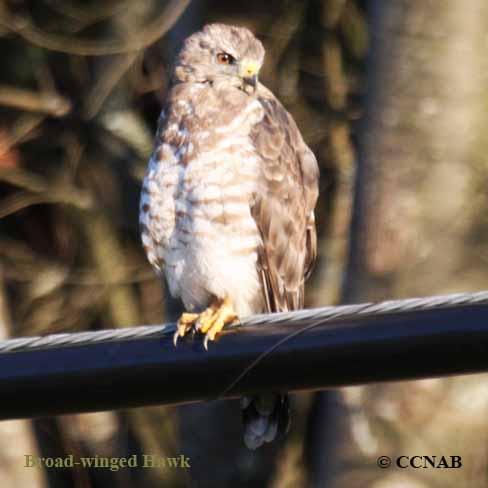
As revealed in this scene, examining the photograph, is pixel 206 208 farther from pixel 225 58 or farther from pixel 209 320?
pixel 225 58

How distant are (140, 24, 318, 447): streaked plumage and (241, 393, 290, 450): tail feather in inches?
0.4

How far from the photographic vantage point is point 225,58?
4148 mm

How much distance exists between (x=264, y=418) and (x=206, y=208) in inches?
28.5

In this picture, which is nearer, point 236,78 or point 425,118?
point 236,78

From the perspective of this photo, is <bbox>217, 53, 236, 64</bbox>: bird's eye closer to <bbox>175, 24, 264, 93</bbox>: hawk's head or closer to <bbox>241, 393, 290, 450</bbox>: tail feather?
<bbox>175, 24, 264, 93</bbox>: hawk's head

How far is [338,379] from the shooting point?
2.41 meters

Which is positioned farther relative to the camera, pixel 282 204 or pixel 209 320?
pixel 282 204

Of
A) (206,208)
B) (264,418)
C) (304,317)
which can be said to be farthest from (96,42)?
(304,317)

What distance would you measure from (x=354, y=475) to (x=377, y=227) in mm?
1050

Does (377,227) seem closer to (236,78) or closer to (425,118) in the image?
(425,118)

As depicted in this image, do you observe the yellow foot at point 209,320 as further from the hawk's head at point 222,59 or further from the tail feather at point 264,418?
the hawk's head at point 222,59

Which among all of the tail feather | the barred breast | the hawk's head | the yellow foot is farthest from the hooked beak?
the tail feather

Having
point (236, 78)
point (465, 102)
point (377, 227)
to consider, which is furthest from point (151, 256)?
point (465, 102)

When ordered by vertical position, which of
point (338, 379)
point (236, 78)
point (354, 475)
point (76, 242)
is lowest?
point (354, 475)
